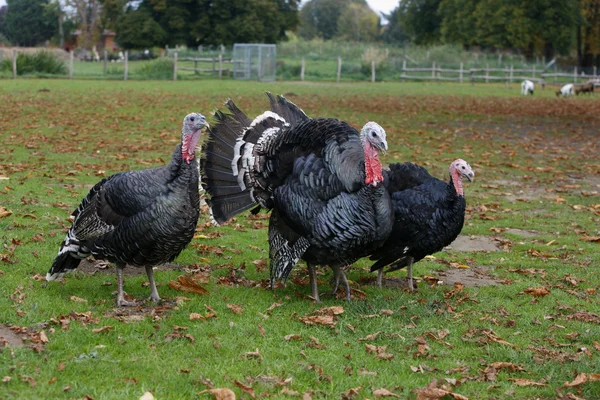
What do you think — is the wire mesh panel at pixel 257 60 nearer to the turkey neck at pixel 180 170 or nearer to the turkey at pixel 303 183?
the turkey at pixel 303 183

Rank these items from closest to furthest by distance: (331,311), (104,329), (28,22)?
(104,329) < (331,311) < (28,22)

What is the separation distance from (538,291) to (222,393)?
387cm

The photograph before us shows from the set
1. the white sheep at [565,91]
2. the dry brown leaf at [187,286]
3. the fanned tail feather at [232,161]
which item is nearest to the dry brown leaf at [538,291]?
the fanned tail feather at [232,161]

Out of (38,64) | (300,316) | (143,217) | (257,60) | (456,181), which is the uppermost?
(257,60)

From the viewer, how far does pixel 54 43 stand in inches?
3996

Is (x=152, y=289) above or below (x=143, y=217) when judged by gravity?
below

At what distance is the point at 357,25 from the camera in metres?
130

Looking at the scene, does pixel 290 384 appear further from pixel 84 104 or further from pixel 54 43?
pixel 54 43

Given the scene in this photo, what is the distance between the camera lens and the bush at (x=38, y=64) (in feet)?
133

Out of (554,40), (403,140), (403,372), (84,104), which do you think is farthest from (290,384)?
(554,40)

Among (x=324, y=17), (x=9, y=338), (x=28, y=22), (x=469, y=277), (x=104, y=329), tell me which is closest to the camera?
(x=9, y=338)

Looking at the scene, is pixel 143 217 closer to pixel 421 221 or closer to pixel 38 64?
pixel 421 221

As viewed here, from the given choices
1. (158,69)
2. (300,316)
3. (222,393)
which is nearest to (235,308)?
(300,316)

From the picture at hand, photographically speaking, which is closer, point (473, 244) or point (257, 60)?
point (473, 244)
